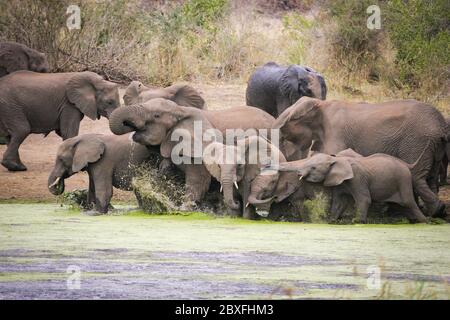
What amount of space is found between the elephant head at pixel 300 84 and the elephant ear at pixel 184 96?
83.3 inches

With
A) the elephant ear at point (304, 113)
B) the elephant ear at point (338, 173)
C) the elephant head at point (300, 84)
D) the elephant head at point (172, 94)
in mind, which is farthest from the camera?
the elephant head at point (300, 84)

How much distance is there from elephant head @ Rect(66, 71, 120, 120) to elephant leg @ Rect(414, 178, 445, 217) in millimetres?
5101

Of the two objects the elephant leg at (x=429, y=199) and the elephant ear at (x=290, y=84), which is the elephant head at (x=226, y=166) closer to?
the elephant leg at (x=429, y=199)

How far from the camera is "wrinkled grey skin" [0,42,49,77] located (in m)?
21.2

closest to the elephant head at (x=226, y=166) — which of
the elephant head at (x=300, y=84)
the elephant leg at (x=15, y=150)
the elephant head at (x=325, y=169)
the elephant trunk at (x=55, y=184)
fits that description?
the elephant head at (x=325, y=169)

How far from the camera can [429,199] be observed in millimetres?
16359

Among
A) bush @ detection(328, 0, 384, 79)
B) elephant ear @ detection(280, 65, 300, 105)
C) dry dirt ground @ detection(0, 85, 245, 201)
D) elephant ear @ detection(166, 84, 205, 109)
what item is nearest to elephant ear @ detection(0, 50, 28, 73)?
dry dirt ground @ detection(0, 85, 245, 201)

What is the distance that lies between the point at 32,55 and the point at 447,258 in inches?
395

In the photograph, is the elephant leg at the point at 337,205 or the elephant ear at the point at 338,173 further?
the elephant leg at the point at 337,205

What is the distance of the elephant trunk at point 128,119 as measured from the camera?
16.4m

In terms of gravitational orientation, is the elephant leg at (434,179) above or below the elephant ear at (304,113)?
below

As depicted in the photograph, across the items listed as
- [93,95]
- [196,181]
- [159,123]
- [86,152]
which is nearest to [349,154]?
[196,181]

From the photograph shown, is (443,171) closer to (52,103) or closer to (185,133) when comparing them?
(185,133)
